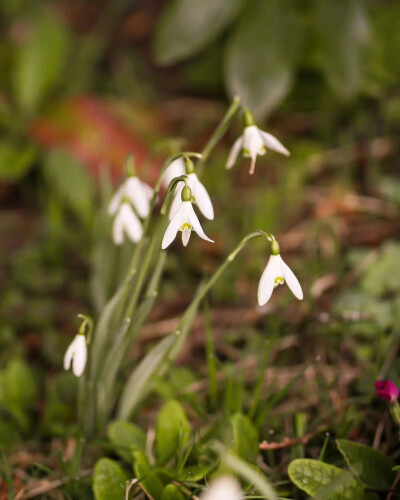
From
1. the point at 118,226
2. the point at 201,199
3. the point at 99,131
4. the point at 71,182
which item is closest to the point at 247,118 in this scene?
the point at 201,199

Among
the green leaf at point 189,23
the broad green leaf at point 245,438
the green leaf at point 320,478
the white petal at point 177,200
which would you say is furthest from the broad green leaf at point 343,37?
the green leaf at point 320,478

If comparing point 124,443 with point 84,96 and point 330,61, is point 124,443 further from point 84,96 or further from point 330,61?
point 84,96

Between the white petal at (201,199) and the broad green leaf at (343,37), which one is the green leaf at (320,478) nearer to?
the white petal at (201,199)

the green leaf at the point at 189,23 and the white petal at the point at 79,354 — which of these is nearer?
the white petal at the point at 79,354

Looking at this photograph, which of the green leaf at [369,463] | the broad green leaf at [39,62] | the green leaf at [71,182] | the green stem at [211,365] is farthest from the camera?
the broad green leaf at [39,62]

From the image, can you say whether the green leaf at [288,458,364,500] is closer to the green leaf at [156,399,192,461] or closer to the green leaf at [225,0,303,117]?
the green leaf at [156,399,192,461]

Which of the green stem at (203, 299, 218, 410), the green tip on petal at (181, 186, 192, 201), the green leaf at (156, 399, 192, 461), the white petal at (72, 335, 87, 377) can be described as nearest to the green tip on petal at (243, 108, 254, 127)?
the green tip on petal at (181, 186, 192, 201)

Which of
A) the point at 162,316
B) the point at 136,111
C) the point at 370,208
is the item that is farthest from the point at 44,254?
the point at 370,208

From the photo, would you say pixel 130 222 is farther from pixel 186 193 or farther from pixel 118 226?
pixel 186 193
